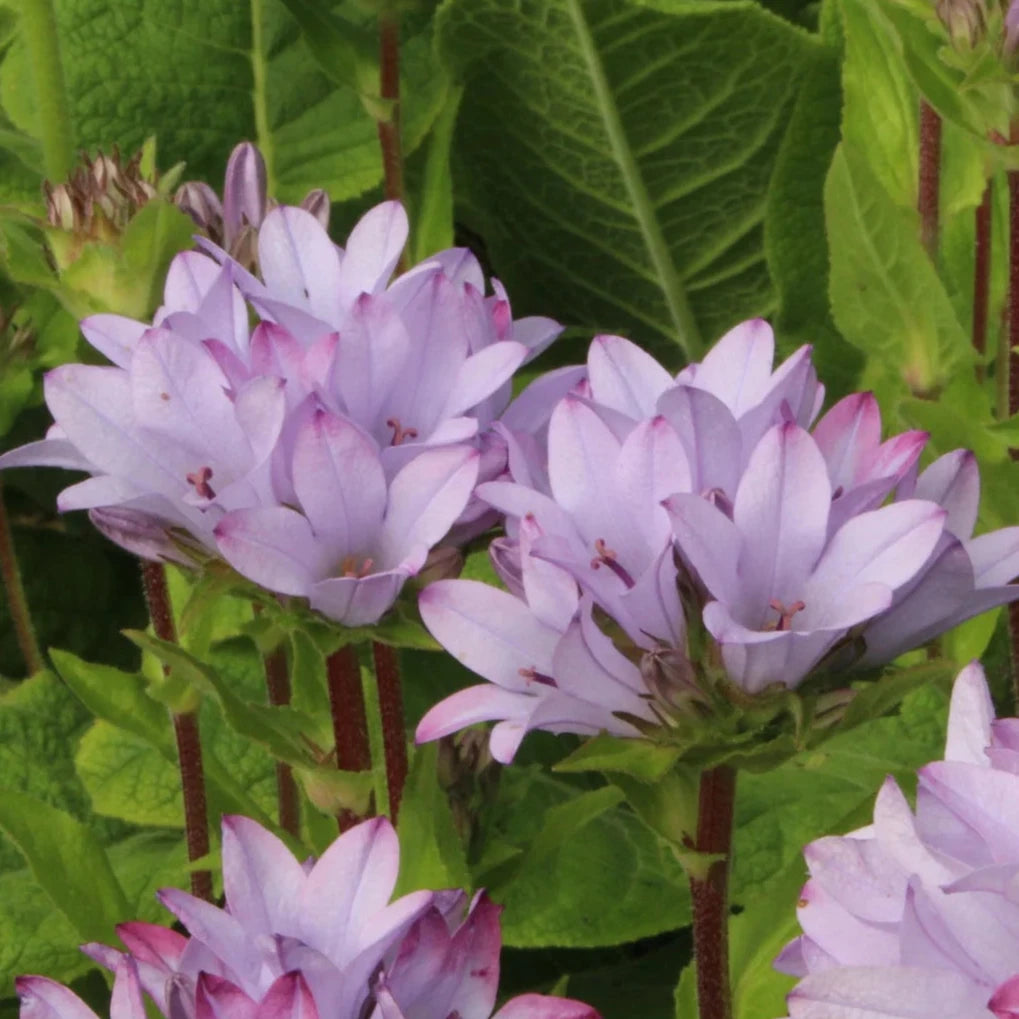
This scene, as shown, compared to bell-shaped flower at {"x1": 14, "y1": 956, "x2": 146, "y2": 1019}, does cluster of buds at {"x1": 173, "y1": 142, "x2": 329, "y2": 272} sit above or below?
above

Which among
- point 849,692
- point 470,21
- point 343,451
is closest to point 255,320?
point 343,451

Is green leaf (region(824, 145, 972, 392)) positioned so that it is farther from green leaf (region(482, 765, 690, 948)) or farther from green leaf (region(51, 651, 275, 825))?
green leaf (region(51, 651, 275, 825))

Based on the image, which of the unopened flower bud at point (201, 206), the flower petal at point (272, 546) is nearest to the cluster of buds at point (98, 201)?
the unopened flower bud at point (201, 206)

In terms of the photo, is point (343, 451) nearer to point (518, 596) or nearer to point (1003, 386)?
point (518, 596)

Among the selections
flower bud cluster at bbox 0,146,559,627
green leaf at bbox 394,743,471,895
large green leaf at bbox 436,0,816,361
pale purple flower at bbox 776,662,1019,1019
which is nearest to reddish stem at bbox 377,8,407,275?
large green leaf at bbox 436,0,816,361

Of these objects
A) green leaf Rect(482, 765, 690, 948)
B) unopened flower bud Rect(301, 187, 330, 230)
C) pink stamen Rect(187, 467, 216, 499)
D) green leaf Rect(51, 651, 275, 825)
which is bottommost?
green leaf Rect(482, 765, 690, 948)

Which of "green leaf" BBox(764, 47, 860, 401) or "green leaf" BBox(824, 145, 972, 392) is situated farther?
"green leaf" BBox(764, 47, 860, 401)

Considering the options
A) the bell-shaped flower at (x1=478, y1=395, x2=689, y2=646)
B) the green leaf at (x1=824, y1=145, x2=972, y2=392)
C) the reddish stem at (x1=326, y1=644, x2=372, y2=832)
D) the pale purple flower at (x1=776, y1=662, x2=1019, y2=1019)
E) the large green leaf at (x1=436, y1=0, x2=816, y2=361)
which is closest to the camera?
the pale purple flower at (x1=776, y1=662, x2=1019, y2=1019)

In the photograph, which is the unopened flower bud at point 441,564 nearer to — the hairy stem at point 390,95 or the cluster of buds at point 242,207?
the cluster of buds at point 242,207
